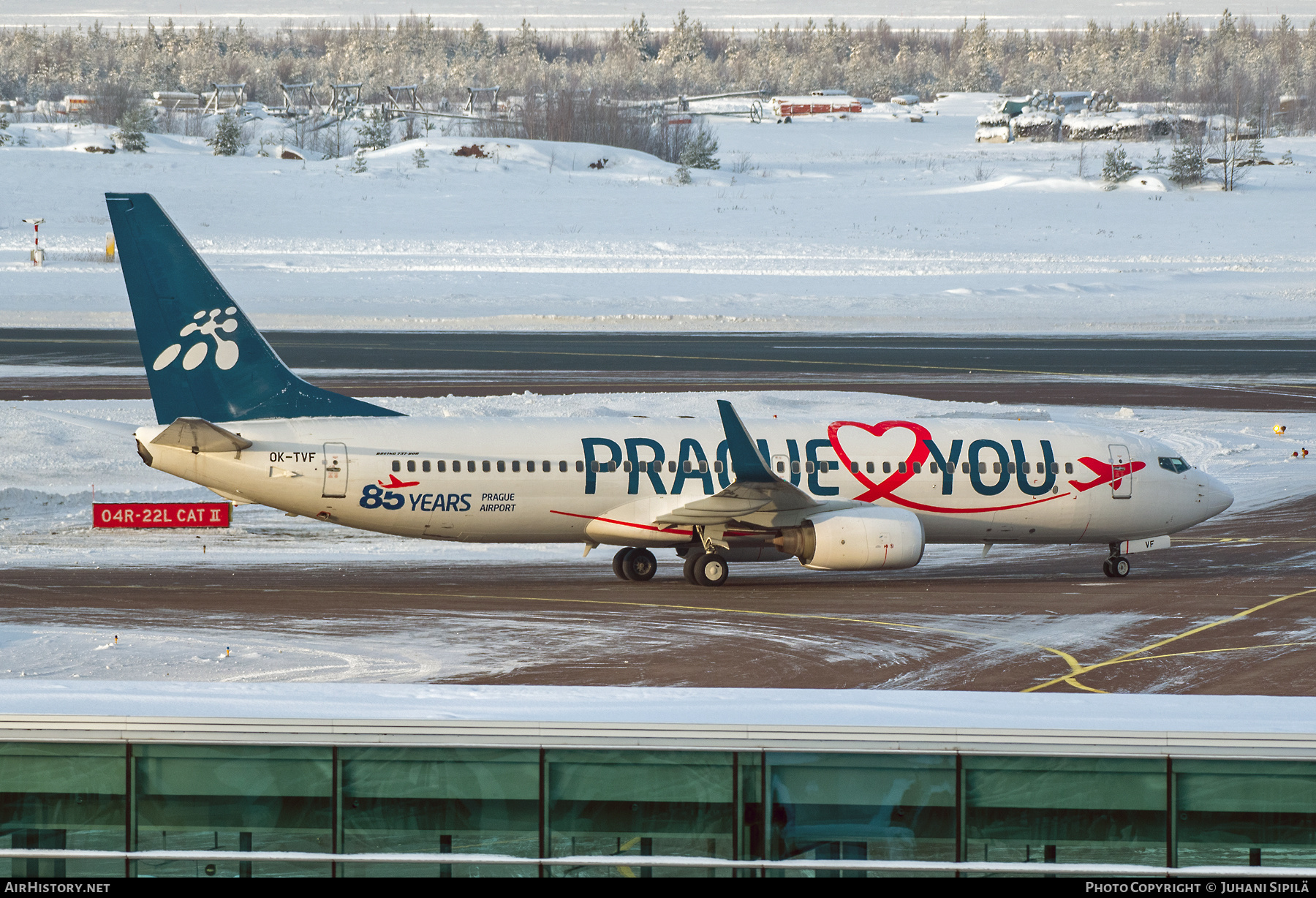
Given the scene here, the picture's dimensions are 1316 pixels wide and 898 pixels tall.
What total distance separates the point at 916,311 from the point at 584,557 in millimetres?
53689

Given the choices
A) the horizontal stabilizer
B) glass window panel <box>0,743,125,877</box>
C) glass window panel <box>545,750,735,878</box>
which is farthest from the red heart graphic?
glass window panel <box>0,743,125,877</box>

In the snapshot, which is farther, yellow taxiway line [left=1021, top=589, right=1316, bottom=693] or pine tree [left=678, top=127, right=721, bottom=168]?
pine tree [left=678, top=127, right=721, bottom=168]

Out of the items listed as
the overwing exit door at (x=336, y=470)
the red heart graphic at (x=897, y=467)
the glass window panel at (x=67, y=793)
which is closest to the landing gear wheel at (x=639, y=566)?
the red heart graphic at (x=897, y=467)

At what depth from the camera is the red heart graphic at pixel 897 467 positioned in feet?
117

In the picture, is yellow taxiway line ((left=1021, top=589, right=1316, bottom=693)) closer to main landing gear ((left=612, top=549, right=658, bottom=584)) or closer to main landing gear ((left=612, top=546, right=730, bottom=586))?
main landing gear ((left=612, top=546, right=730, bottom=586))

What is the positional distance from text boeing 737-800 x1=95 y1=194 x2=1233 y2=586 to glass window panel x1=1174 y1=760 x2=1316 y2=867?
22265 mm

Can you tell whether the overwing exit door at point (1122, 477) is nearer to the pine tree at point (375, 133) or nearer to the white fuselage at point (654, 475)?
the white fuselage at point (654, 475)

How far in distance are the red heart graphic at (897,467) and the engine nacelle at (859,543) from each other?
4.95ft

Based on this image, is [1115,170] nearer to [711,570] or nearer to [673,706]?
[711,570]

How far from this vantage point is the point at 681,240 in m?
118

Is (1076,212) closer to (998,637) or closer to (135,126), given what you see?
(135,126)

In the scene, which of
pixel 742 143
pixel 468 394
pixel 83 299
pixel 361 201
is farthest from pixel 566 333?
pixel 742 143

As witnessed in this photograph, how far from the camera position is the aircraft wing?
33.4 meters

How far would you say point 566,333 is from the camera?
77.7 metres
